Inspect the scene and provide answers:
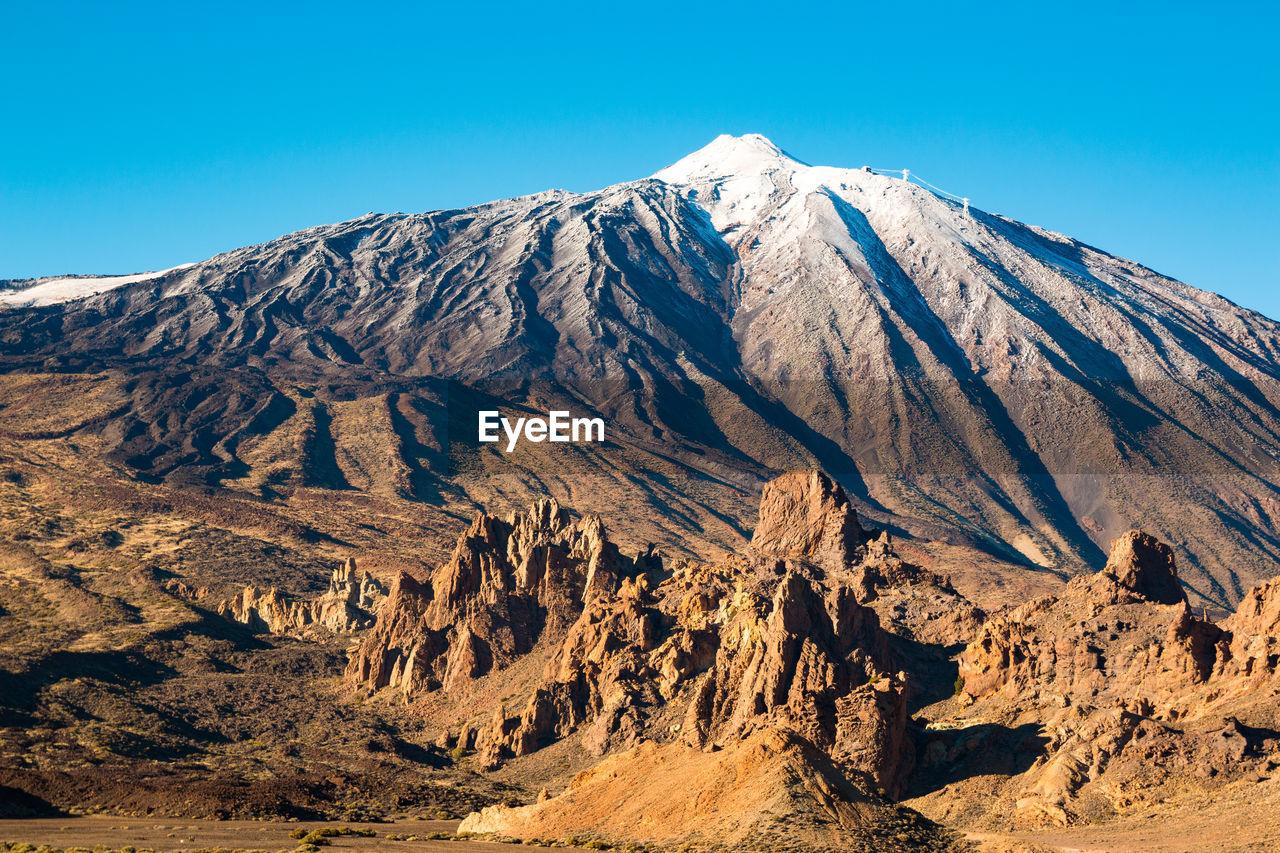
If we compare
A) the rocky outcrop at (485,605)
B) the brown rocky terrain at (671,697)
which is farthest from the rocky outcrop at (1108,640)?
the rocky outcrop at (485,605)

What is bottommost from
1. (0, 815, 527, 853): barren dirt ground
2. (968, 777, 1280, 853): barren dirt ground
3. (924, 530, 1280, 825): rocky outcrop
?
(0, 815, 527, 853): barren dirt ground

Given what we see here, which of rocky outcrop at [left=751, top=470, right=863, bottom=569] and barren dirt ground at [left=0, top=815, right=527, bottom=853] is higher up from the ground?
rocky outcrop at [left=751, top=470, right=863, bottom=569]

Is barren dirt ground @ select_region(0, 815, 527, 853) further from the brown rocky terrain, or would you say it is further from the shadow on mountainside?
the shadow on mountainside

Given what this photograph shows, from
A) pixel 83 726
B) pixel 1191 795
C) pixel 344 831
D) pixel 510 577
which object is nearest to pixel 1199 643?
pixel 1191 795

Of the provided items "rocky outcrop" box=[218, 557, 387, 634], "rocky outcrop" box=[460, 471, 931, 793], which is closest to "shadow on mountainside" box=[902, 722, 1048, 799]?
"rocky outcrop" box=[460, 471, 931, 793]

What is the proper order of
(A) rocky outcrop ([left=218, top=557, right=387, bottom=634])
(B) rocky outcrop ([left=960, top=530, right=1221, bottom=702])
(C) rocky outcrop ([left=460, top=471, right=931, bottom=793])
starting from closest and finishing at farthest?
(C) rocky outcrop ([left=460, top=471, right=931, bottom=793]) → (B) rocky outcrop ([left=960, top=530, right=1221, bottom=702]) → (A) rocky outcrop ([left=218, top=557, right=387, bottom=634])

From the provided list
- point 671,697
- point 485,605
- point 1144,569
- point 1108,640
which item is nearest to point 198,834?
point 671,697

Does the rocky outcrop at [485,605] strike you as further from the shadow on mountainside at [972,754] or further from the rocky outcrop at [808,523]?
the shadow on mountainside at [972,754]
